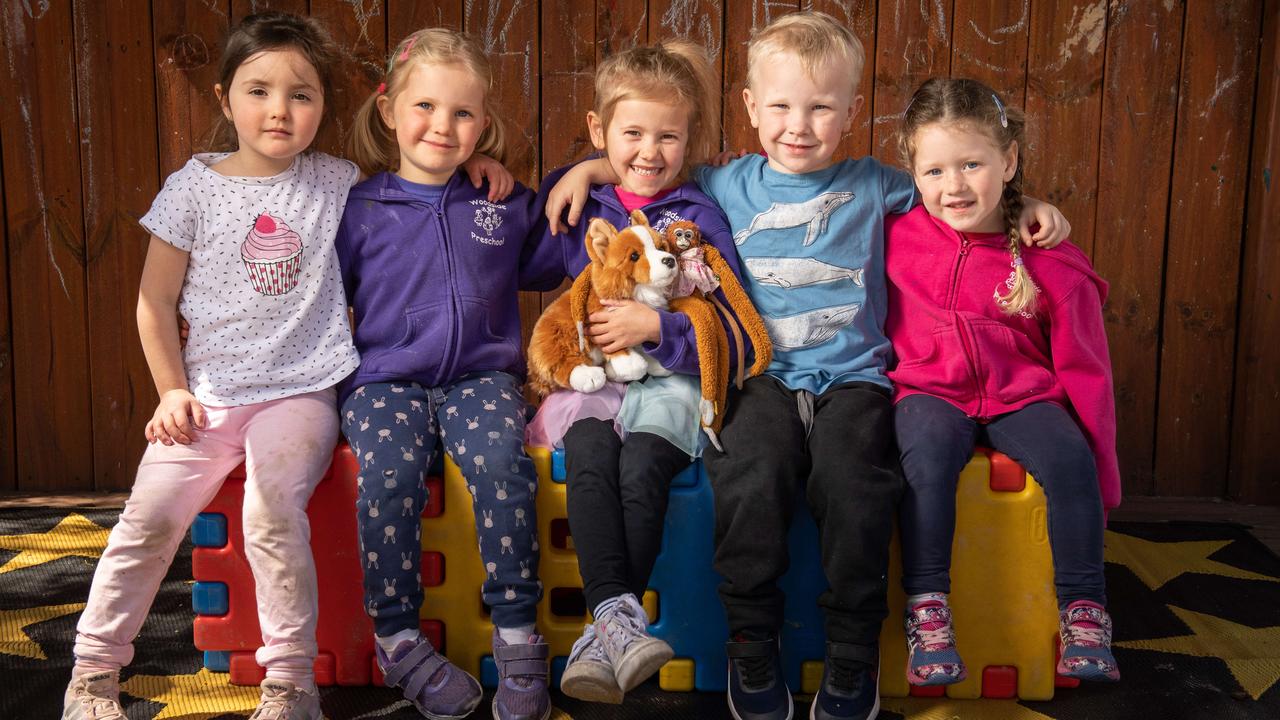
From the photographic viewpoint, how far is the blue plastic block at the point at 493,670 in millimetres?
2078

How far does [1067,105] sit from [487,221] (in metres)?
1.74

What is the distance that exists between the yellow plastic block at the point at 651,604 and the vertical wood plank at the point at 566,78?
1.46 metres

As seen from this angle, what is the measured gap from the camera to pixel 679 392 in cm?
212

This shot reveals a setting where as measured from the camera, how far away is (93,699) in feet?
6.06

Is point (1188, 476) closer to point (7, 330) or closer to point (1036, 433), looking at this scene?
point (1036, 433)

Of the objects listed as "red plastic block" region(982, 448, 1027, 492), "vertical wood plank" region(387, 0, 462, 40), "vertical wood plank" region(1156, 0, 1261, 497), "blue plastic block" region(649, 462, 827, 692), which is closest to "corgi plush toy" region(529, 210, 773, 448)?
"blue plastic block" region(649, 462, 827, 692)

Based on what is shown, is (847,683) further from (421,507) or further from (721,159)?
(721,159)

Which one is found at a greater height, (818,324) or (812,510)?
(818,324)

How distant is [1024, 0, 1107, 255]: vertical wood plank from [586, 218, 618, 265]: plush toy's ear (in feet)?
4.76

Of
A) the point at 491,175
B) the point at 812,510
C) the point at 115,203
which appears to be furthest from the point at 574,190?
the point at 115,203

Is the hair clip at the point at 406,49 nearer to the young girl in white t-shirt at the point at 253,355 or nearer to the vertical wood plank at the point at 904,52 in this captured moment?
the young girl in white t-shirt at the point at 253,355

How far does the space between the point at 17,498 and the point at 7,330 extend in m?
0.49

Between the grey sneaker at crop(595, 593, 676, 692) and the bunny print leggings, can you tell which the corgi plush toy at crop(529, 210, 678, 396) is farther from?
the grey sneaker at crop(595, 593, 676, 692)

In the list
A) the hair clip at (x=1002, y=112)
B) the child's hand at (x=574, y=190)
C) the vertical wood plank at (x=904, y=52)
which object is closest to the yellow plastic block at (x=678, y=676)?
the child's hand at (x=574, y=190)
